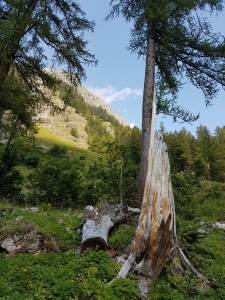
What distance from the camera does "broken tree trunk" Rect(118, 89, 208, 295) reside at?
427 cm

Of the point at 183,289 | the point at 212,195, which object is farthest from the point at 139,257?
the point at 212,195

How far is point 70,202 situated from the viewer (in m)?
9.73

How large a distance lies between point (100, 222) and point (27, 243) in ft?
5.08

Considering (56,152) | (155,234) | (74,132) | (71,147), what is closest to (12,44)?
(155,234)

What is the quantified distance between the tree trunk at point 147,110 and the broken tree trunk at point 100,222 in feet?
2.31

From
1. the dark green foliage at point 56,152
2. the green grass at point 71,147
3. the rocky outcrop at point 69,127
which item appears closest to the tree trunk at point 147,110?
the green grass at point 71,147

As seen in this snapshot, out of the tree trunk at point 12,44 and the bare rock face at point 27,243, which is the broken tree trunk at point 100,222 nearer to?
the bare rock face at point 27,243

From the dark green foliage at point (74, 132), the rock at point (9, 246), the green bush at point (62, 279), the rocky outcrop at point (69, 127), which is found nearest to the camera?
the green bush at point (62, 279)

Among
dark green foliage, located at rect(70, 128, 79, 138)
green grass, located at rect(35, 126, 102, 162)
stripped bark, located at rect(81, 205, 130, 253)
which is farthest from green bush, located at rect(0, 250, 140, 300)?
dark green foliage, located at rect(70, 128, 79, 138)

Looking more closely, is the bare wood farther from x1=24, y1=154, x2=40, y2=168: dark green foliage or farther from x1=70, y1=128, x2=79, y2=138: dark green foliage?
x1=70, y1=128, x2=79, y2=138: dark green foliage

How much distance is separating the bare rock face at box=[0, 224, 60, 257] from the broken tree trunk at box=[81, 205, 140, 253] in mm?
669

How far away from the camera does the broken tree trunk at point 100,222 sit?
190 inches

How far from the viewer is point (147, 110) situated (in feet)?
24.0

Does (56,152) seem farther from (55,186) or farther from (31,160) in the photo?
(55,186)
